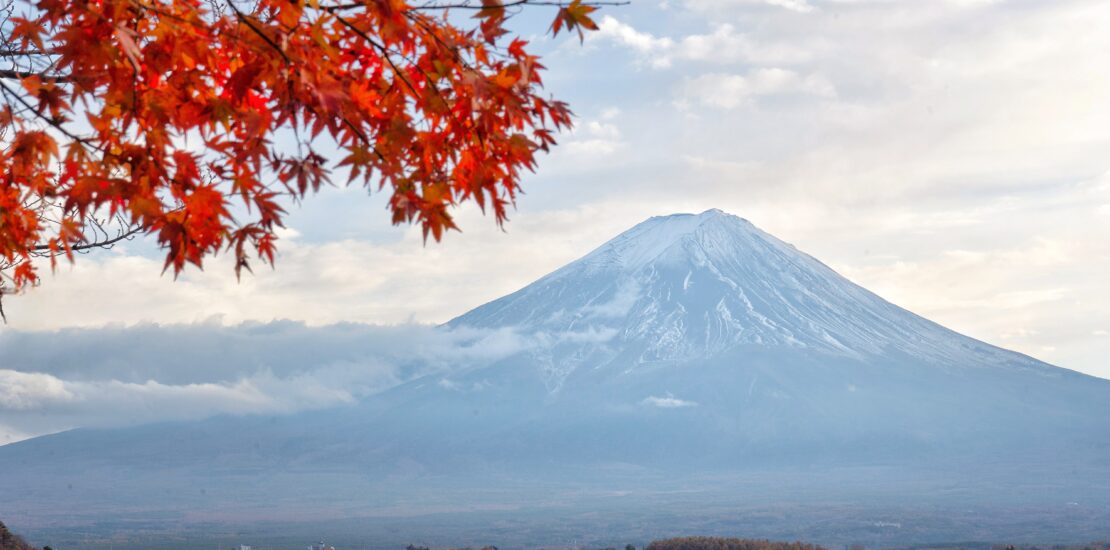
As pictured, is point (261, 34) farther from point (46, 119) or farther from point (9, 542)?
point (9, 542)

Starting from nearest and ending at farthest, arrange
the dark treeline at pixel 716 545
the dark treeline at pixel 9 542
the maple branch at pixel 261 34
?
the maple branch at pixel 261 34 < the dark treeline at pixel 9 542 < the dark treeline at pixel 716 545

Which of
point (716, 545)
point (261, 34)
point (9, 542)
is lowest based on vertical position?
point (716, 545)

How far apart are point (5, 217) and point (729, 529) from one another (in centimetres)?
11616

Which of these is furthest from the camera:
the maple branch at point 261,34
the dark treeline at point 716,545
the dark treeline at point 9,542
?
the dark treeline at point 716,545

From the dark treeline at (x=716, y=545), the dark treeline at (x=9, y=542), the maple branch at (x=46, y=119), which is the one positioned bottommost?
the dark treeline at (x=716, y=545)

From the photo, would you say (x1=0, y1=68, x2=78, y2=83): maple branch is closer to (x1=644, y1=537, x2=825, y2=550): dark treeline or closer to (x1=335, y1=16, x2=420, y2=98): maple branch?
(x1=335, y1=16, x2=420, y2=98): maple branch

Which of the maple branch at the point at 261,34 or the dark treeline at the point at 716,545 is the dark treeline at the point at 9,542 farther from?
the maple branch at the point at 261,34

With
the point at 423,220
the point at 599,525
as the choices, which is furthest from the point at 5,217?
the point at 599,525

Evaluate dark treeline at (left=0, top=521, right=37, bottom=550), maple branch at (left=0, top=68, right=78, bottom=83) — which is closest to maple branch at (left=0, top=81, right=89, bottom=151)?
maple branch at (left=0, top=68, right=78, bottom=83)

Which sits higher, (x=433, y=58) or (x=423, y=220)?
(x=433, y=58)

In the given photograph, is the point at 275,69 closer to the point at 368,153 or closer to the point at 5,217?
the point at 368,153

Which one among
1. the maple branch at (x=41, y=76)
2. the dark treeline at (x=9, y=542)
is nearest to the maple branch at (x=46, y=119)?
the maple branch at (x=41, y=76)

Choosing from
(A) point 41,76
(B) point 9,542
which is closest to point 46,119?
(A) point 41,76

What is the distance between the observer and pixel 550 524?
13438 centimetres
